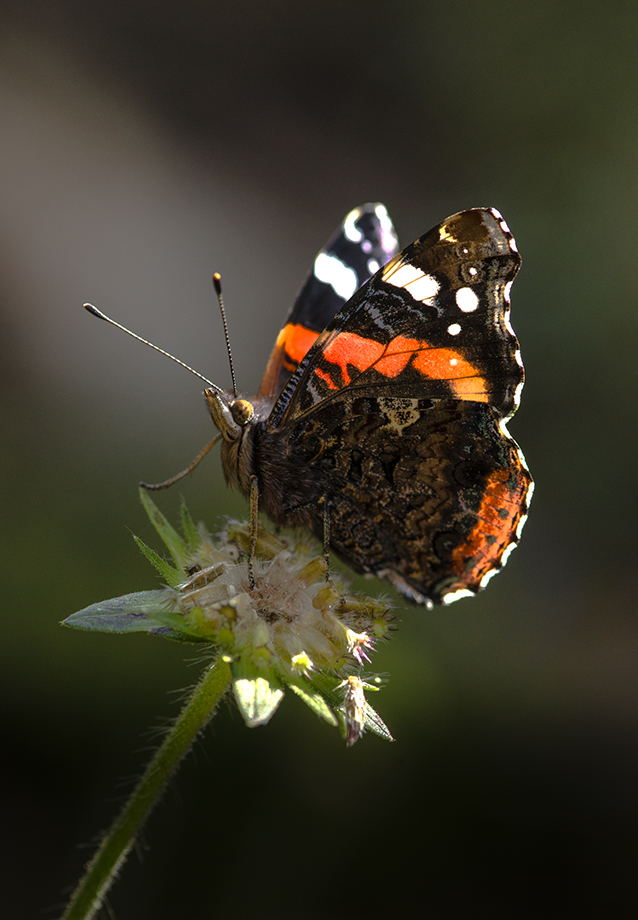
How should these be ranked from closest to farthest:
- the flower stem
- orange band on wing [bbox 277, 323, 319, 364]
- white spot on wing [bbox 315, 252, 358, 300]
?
the flower stem → orange band on wing [bbox 277, 323, 319, 364] → white spot on wing [bbox 315, 252, 358, 300]

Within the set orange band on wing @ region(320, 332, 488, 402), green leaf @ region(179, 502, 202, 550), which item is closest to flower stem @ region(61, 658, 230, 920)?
green leaf @ region(179, 502, 202, 550)

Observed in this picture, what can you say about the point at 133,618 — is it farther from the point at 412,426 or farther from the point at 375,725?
the point at 412,426

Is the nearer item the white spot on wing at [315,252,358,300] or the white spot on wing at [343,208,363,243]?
the white spot on wing at [315,252,358,300]

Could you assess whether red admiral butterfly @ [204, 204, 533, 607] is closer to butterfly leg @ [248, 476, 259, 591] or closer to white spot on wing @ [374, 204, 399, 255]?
butterfly leg @ [248, 476, 259, 591]

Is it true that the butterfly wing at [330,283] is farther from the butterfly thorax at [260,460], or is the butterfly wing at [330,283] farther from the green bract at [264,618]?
the green bract at [264,618]

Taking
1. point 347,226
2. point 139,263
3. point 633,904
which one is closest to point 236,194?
point 139,263

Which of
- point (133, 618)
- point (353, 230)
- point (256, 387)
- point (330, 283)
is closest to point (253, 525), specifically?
point (133, 618)

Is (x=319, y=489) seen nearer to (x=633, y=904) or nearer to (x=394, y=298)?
(x=394, y=298)
